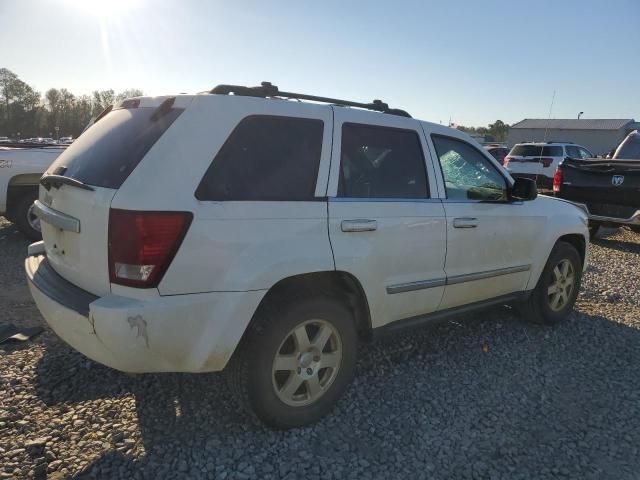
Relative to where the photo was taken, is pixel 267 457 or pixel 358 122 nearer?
pixel 267 457

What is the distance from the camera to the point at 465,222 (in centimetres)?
354

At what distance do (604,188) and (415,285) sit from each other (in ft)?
21.8

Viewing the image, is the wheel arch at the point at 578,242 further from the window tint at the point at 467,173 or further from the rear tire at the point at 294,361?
the rear tire at the point at 294,361

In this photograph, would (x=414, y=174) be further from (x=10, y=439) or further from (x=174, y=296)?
(x=10, y=439)

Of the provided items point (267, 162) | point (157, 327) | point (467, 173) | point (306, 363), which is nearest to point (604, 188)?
point (467, 173)

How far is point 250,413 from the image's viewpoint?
281cm

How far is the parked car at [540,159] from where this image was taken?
16.9m

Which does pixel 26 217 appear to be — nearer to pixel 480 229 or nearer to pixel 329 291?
pixel 329 291

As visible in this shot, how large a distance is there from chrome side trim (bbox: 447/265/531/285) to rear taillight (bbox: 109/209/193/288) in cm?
204

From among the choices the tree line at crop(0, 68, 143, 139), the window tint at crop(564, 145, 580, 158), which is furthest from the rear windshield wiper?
the tree line at crop(0, 68, 143, 139)

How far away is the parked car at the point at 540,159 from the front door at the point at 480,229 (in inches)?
542

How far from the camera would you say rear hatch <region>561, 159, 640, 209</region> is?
26.2 ft

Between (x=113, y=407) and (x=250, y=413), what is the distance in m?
0.86

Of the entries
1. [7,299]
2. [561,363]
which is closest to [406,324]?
[561,363]
